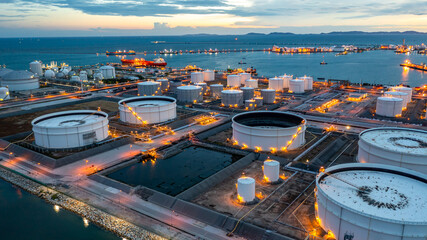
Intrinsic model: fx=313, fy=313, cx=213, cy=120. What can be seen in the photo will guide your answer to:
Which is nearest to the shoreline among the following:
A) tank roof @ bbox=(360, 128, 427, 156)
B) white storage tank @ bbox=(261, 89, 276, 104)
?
tank roof @ bbox=(360, 128, 427, 156)

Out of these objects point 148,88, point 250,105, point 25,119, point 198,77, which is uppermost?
point 198,77

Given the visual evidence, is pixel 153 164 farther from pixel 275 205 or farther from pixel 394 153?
pixel 394 153

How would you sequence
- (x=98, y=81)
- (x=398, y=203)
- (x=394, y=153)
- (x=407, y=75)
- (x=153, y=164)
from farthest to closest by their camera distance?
(x=407, y=75) → (x=98, y=81) → (x=153, y=164) → (x=394, y=153) → (x=398, y=203)

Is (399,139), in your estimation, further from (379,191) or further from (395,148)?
(379,191)

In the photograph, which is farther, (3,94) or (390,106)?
(3,94)

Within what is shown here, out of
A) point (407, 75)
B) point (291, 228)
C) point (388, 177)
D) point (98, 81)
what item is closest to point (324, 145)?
point (388, 177)

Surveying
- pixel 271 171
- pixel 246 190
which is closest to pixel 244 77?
pixel 271 171
